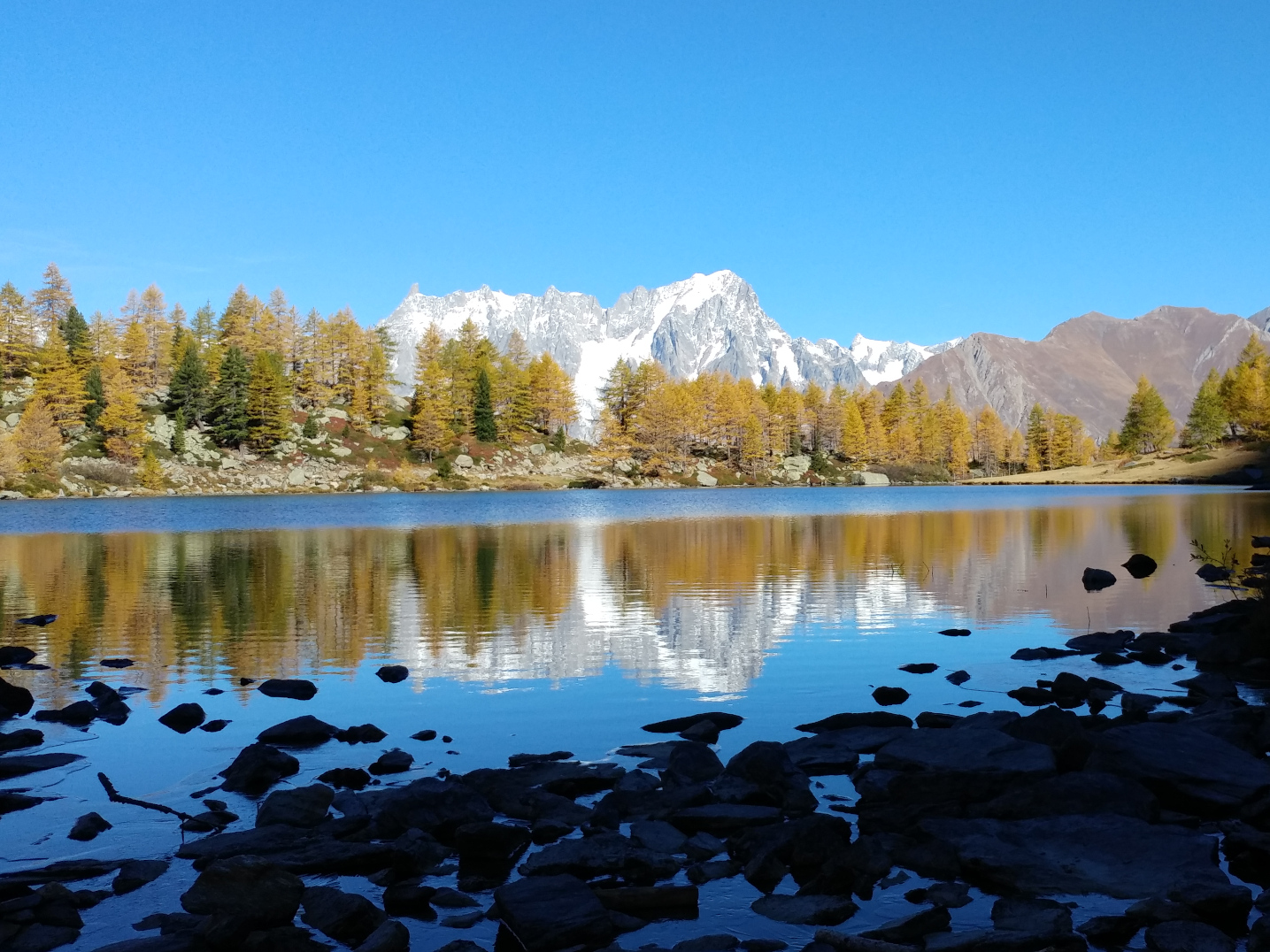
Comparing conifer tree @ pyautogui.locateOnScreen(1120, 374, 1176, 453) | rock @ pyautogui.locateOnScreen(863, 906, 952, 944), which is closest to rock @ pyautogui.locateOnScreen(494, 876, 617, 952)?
rock @ pyautogui.locateOnScreen(863, 906, 952, 944)

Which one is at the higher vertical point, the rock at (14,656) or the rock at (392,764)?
the rock at (14,656)

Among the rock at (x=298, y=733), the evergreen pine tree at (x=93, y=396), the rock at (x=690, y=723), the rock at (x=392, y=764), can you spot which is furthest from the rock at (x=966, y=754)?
the evergreen pine tree at (x=93, y=396)

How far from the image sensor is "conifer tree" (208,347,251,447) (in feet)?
391

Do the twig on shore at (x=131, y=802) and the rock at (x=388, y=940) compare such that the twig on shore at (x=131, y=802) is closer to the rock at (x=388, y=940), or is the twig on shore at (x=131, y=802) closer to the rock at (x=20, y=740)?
the rock at (x=20, y=740)

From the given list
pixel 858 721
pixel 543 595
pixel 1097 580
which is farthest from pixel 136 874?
pixel 1097 580

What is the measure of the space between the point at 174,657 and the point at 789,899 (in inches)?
645

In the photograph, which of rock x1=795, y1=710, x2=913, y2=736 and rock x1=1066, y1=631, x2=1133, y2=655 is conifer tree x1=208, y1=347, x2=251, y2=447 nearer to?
rock x1=1066, y1=631, x2=1133, y2=655

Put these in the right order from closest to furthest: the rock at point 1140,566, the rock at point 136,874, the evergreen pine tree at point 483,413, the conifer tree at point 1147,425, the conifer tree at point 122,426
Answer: the rock at point 136,874
the rock at point 1140,566
the conifer tree at point 122,426
the evergreen pine tree at point 483,413
the conifer tree at point 1147,425

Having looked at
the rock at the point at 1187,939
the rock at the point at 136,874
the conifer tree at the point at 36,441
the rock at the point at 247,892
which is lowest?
the rock at the point at 136,874

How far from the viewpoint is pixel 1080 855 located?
877 centimetres

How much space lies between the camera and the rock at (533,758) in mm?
12336

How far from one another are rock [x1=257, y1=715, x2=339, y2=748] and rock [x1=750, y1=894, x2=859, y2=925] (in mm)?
7845

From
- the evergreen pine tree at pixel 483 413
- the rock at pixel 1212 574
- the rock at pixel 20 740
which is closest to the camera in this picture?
the rock at pixel 20 740

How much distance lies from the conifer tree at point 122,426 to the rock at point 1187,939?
120 m
